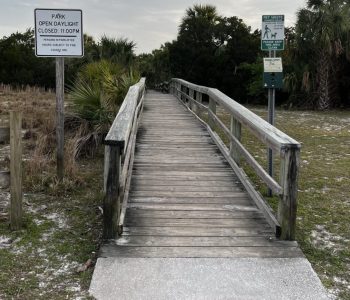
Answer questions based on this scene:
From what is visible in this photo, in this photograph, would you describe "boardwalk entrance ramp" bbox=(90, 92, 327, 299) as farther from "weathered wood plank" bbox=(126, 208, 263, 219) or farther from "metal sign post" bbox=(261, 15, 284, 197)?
"metal sign post" bbox=(261, 15, 284, 197)

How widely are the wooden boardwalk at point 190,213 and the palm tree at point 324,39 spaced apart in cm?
1372

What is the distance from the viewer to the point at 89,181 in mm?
6625

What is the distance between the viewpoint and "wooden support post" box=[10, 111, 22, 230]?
453 cm

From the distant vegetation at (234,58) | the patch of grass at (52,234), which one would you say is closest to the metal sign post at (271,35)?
the patch of grass at (52,234)

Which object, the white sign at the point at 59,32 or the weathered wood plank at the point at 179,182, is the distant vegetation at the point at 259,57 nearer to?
the weathered wood plank at the point at 179,182

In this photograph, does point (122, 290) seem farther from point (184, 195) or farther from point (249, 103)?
point (249, 103)

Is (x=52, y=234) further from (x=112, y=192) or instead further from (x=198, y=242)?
(x=198, y=242)

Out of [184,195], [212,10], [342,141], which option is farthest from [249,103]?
[184,195]

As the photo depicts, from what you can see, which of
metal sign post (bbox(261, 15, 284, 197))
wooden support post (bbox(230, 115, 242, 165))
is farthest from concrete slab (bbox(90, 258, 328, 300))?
wooden support post (bbox(230, 115, 242, 165))

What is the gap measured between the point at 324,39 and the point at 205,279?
17723 mm

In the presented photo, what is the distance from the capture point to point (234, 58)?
26859 mm

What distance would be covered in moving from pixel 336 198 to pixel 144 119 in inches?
241

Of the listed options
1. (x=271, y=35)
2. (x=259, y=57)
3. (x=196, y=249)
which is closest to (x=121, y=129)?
(x=196, y=249)

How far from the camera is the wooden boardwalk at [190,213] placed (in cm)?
407
